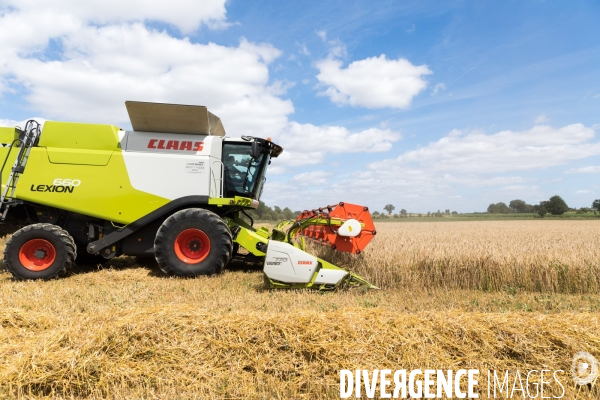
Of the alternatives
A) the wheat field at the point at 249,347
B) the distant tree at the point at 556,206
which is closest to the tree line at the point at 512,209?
the distant tree at the point at 556,206

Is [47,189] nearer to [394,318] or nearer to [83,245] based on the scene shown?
[83,245]

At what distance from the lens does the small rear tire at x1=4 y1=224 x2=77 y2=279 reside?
20.5 ft

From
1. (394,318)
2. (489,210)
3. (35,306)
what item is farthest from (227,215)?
(489,210)

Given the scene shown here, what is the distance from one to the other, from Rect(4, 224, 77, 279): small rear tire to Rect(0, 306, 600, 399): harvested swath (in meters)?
3.07

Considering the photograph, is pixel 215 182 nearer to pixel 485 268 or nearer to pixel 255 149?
pixel 255 149

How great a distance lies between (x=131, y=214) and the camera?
6.75m

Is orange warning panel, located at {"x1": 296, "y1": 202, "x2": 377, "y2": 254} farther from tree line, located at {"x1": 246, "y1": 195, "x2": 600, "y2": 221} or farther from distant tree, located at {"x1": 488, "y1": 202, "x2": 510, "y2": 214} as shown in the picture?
distant tree, located at {"x1": 488, "y1": 202, "x2": 510, "y2": 214}

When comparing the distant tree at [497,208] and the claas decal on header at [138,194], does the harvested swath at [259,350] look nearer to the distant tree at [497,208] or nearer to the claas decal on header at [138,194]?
the claas decal on header at [138,194]

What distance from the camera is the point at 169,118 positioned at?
6.85 metres

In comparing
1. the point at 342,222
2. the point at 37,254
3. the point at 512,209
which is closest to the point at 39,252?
the point at 37,254

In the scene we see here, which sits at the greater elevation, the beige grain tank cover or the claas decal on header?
the beige grain tank cover

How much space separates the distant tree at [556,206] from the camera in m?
51.7

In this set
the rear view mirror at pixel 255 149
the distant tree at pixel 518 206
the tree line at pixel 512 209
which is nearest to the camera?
the rear view mirror at pixel 255 149

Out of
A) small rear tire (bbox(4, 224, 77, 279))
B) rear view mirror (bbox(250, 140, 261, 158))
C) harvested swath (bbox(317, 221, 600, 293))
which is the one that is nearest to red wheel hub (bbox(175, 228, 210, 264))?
rear view mirror (bbox(250, 140, 261, 158))
